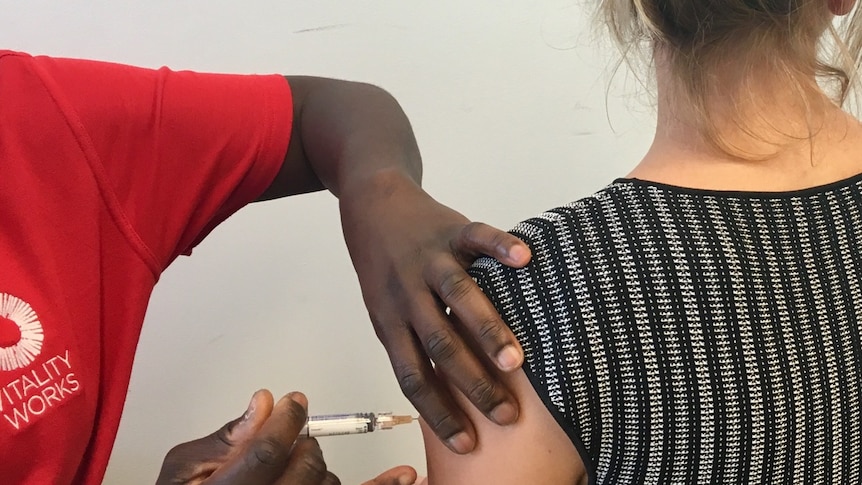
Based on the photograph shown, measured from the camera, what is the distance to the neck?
0.58 m

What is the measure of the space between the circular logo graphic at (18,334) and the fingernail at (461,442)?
39cm

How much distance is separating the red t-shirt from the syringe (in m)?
0.22

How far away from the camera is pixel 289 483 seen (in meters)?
0.53

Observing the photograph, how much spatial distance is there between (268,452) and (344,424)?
0.17m

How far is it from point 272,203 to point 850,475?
876 mm

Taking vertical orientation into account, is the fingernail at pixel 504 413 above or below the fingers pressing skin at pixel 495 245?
below

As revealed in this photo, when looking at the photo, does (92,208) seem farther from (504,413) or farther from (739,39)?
(739,39)

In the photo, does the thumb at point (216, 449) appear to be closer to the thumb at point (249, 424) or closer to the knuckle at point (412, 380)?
the thumb at point (249, 424)

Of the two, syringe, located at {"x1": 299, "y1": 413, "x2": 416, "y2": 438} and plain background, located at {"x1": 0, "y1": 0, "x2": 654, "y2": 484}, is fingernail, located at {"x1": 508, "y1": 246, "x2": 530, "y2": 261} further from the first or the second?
plain background, located at {"x1": 0, "y1": 0, "x2": 654, "y2": 484}

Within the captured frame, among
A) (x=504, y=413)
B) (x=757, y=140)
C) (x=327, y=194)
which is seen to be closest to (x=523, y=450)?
(x=504, y=413)

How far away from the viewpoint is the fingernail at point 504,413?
22.0 inches

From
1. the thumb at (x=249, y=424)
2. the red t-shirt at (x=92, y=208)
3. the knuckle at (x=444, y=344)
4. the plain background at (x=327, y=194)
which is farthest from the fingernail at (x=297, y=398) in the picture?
the plain background at (x=327, y=194)

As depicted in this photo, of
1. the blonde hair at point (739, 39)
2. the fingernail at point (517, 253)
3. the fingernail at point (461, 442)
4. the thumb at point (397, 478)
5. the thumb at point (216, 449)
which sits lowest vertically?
the thumb at point (397, 478)

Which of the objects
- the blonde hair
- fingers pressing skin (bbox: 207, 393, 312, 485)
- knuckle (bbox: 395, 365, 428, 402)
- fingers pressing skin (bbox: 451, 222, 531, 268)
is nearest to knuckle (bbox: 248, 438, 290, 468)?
fingers pressing skin (bbox: 207, 393, 312, 485)
